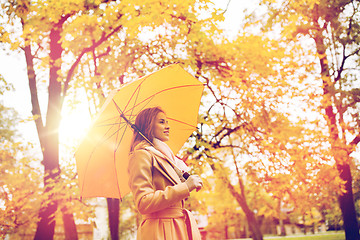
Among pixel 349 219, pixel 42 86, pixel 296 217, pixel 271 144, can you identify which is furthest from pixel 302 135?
pixel 296 217

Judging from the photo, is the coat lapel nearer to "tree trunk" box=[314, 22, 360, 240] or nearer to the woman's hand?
the woman's hand

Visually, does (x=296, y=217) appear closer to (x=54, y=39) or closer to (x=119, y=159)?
(x=54, y=39)

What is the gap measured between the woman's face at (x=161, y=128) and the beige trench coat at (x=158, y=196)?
0.27 m

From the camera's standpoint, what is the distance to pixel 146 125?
321cm

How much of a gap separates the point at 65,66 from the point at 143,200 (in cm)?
1282

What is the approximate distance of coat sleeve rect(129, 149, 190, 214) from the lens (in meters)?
2.60

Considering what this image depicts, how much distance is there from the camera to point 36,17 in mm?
8969

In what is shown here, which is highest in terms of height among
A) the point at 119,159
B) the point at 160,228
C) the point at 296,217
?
the point at 119,159

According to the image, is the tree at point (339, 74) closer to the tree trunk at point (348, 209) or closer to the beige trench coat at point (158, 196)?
the tree trunk at point (348, 209)

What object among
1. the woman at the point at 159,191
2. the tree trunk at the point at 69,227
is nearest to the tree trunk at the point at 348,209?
the tree trunk at the point at 69,227

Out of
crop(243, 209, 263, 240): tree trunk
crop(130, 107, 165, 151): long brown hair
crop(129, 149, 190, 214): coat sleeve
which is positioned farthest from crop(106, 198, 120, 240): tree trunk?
crop(129, 149, 190, 214): coat sleeve

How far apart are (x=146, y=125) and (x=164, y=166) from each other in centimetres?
53

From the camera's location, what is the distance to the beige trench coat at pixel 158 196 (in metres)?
2.62

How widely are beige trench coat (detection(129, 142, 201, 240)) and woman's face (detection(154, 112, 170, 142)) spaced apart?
0.90 ft
